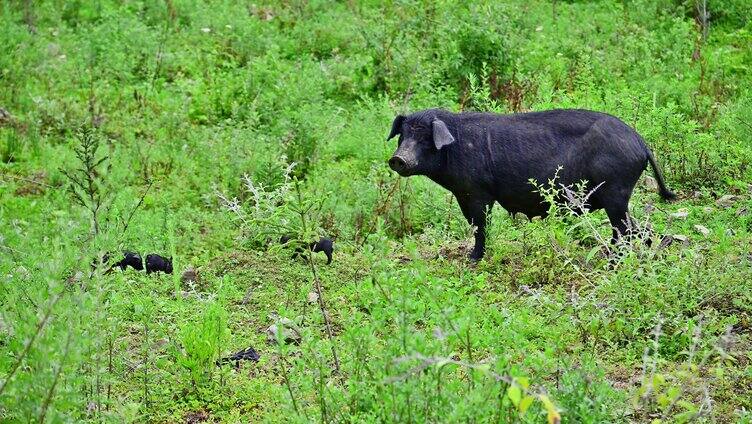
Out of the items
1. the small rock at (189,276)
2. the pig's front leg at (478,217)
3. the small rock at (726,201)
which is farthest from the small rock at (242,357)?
the small rock at (726,201)

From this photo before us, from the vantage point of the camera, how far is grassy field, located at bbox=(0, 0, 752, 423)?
164 inches

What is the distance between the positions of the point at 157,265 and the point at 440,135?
7.14 feet

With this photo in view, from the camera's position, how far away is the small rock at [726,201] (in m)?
8.07

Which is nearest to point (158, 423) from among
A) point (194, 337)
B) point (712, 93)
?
point (194, 337)

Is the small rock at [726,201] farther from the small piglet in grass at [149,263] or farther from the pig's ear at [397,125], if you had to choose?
the small piglet in grass at [149,263]

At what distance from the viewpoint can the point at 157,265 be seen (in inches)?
285

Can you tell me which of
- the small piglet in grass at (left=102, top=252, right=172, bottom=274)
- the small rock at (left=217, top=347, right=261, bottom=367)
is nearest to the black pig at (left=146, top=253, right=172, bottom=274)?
the small piglet in grass at (left=102, top=252, right=172, bottom=274)

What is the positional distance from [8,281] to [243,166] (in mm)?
4349

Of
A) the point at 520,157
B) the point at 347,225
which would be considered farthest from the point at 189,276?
the point at 520,157

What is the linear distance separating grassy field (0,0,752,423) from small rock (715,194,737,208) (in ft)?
0.07

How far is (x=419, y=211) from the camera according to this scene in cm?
852

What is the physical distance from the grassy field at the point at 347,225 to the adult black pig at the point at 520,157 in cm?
33

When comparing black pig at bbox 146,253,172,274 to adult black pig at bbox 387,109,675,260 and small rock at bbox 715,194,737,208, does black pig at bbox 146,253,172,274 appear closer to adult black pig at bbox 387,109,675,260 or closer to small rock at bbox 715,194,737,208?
adult black pig at bbox 387,109,675,260

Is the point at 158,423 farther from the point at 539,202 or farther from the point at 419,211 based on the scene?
the point at 419,211
